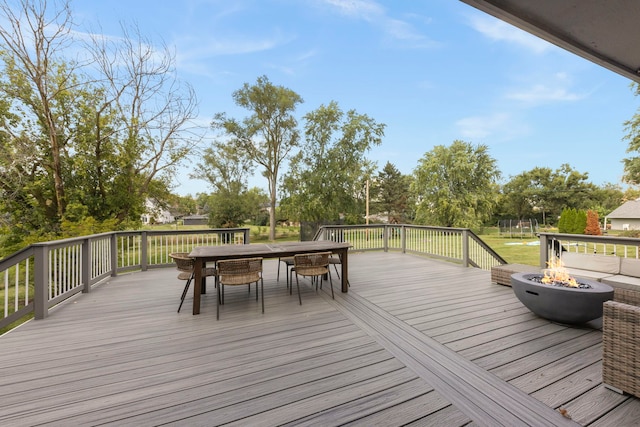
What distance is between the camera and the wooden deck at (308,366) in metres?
1.54

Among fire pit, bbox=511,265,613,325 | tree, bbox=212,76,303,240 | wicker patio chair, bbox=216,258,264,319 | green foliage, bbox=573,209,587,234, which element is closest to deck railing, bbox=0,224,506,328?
wicker patio chair, bbox=216,258,264,319

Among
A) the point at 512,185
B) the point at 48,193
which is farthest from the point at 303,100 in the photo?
the point at 512,185

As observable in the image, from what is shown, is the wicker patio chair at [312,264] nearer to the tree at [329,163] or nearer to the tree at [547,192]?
the tree at [329,163]

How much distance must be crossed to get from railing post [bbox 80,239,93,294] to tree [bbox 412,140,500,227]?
65.2 ft

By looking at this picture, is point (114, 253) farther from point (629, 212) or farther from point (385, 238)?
point (629, 212)

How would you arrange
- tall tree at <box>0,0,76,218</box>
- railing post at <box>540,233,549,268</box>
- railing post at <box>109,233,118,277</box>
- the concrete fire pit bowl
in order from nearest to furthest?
the concrete fire pit bowl < railing post at <box>540,233,549,268</box> < railing post at <box>109,233,118,277</box> < tall tree at <box>0,0,76,218</box>

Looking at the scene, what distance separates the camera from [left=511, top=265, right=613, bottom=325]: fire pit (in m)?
2.52

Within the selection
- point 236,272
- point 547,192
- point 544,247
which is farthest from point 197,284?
point 547,192

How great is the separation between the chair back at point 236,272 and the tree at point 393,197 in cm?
2764

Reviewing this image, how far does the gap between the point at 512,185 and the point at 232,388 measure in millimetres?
34563

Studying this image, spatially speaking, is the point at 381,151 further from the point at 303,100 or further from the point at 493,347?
the point at 493,347

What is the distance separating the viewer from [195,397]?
66.6 inches

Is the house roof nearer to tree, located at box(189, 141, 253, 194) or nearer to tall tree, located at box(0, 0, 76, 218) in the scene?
tree, located at box(189, 141, 253, 194)

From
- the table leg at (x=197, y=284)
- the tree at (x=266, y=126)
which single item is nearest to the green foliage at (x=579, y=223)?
the tree at (x=266, y=126)
